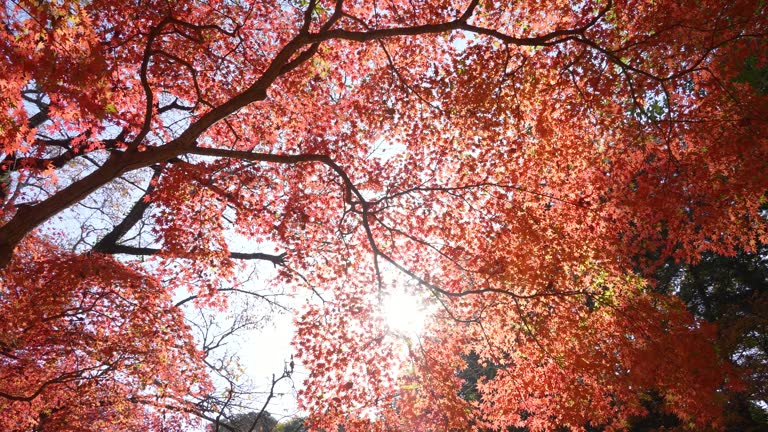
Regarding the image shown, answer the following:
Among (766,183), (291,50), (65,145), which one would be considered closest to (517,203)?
(766,183)

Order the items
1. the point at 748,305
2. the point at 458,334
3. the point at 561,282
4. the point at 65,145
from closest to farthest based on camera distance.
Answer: the point at 561,282 → the point at 65,145 → the point at 458,334 → the point at 748,305

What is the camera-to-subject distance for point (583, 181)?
9.52 metres

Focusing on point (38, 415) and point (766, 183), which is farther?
point (38, 415)

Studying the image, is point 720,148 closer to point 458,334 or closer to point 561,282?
point 561,282

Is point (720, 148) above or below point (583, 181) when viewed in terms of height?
below

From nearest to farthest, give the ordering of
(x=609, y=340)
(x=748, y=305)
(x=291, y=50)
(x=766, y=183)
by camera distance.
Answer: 1. (x=291, y=50)
2. (x=766, y=183)
3. (x=609, y=340)
4. (x=748, y=305)

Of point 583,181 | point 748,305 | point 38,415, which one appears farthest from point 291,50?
point 748,305

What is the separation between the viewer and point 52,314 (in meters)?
8.45

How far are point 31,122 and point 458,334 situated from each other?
37.7 ft

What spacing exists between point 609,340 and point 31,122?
1374 centimetres

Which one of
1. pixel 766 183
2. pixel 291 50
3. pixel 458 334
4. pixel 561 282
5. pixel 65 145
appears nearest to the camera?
pixel 291 50

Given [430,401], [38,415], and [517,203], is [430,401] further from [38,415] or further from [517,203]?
[38,415]

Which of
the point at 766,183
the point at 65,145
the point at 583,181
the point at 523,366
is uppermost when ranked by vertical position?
the point at 65,145

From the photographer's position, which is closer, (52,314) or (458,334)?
(52,314)
